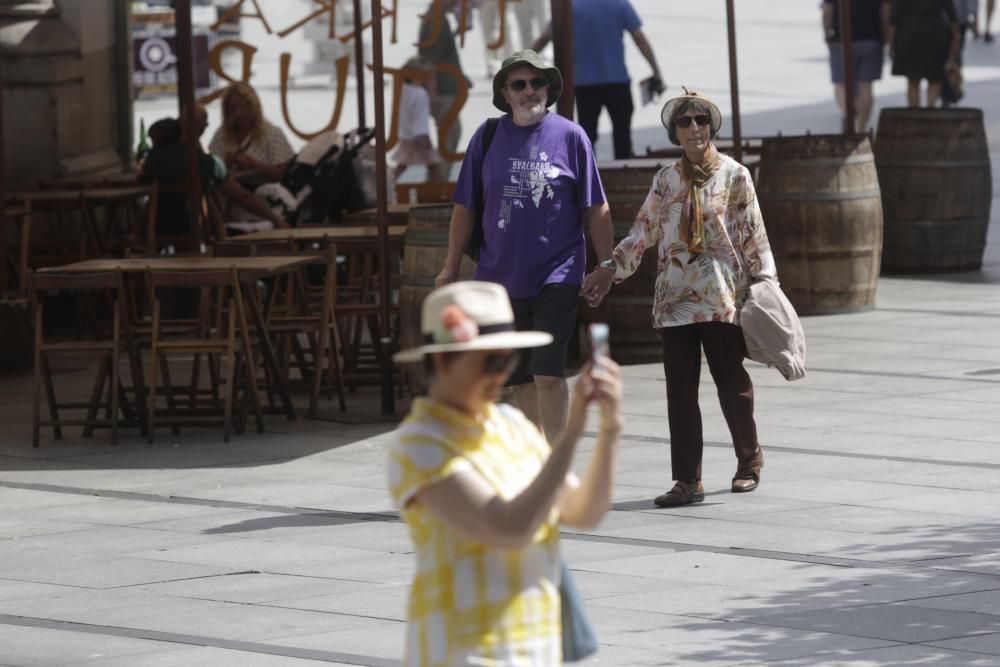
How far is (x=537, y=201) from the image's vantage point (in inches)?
327

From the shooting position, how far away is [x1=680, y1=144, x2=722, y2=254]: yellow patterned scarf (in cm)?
832

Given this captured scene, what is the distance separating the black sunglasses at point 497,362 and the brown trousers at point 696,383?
4.65 metres

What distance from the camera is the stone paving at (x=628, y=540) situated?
21.0ft

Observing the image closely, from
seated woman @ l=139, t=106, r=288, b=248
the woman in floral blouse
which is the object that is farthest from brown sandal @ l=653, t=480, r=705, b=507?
seated woman @ l=139, t=106, r=288, b=248

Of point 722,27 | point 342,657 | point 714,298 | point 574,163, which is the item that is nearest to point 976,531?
point 714,298

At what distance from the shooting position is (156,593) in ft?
23.5

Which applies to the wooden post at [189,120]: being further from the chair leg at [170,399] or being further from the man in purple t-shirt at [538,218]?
the man in purple t-shirt at [538,218]

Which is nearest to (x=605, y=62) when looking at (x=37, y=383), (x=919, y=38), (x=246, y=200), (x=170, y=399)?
(x=246, y=200)

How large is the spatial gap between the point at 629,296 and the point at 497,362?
848 centimetres

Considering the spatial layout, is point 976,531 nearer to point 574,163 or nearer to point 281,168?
point 574,163

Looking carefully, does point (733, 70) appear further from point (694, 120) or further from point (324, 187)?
point (694, 120)

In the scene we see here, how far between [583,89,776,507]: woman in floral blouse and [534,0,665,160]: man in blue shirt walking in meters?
8.01

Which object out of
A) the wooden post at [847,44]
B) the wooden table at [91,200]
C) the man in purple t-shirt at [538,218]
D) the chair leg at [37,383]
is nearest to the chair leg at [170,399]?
the chair leg at [37,383]

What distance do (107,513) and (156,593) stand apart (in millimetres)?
1482
